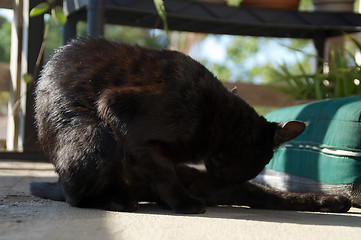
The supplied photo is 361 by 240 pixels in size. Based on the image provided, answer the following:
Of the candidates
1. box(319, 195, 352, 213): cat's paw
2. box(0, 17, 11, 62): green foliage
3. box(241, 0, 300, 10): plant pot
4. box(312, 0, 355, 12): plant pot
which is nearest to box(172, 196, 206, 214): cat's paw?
box(319, 195, 352, 213): cat's paw

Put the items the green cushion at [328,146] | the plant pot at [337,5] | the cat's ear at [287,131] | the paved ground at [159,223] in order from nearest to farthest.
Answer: the paved ground at [159,223] → the cat's ear at [287,131] → the green cushion at [328,146] → the plant pot at [337,5]

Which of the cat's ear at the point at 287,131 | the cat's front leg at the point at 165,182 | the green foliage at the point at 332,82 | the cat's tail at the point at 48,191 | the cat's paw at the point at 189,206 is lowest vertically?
the cat's tail at the point at 48,191

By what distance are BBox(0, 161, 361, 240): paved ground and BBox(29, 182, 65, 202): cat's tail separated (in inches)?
2.1

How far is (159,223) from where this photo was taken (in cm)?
149

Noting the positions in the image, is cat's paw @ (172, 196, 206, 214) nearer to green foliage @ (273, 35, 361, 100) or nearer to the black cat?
the black cat

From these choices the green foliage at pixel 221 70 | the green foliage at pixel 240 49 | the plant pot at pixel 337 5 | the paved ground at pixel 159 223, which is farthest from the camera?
the green foliage at pixel 240 49

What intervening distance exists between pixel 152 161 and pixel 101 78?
41 cm

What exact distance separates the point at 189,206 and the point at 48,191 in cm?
64

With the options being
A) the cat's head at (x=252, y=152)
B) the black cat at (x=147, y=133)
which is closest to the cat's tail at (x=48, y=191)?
the black cat at (x=147, y=133)

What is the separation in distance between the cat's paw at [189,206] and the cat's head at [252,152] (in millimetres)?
289

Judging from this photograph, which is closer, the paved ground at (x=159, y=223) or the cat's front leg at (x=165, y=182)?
the paved ground at (x=159, y=223)

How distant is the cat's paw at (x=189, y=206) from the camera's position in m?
1.76

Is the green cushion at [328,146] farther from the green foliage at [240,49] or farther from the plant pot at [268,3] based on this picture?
the green foliage at [240,49]

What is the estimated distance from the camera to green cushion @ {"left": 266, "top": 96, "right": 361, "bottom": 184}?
2.05m
